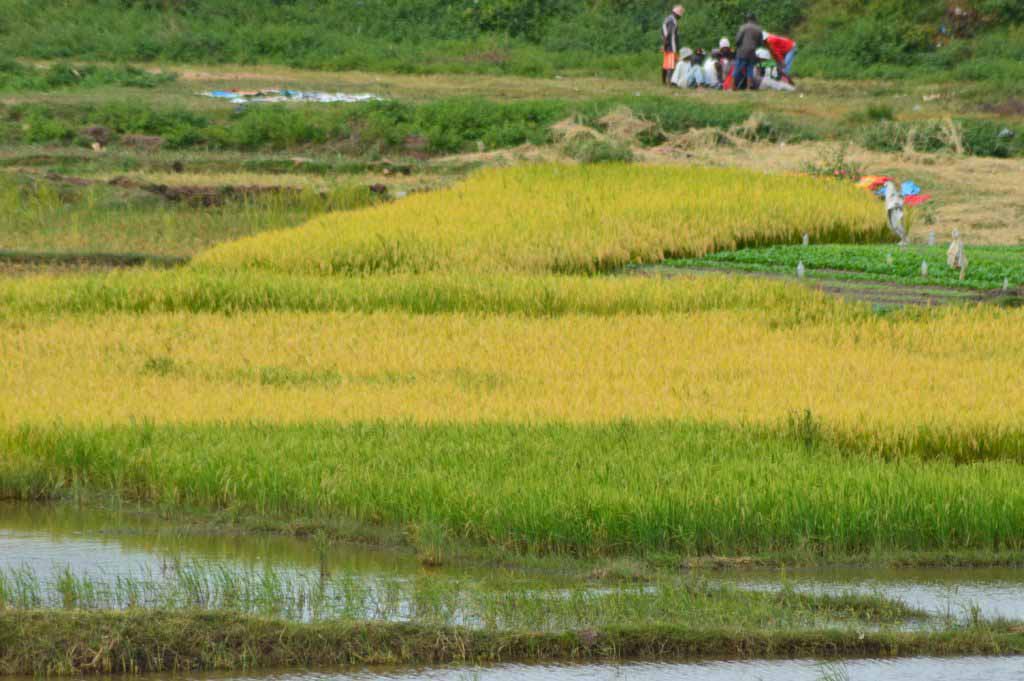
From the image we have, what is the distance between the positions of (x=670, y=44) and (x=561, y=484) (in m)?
18.2

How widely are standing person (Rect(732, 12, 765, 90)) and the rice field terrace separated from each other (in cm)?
679

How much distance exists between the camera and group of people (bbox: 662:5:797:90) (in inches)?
944

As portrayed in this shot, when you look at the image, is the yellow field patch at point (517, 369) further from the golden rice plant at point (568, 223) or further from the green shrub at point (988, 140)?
the green shrub at point (988, 140)

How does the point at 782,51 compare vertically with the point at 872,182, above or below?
above

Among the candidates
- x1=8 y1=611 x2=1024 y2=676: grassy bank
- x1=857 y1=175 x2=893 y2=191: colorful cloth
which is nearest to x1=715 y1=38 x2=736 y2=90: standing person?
x1=857 y1=175 x2=893 y2=191: colorful cloth

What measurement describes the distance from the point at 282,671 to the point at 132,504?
2095mm

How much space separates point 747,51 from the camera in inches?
923

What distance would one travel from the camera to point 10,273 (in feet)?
41.8

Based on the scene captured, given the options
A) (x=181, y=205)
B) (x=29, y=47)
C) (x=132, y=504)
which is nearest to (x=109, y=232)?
(x=181, y=205)

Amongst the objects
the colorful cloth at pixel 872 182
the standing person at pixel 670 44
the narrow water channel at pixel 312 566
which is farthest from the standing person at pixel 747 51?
the narrow water channel at pixel 312 566

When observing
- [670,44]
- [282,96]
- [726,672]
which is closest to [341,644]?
[726,672]

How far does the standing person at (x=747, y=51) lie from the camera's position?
2256 cm

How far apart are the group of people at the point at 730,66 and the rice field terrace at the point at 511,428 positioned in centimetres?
796

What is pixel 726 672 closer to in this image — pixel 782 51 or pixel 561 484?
pixel 561 484
